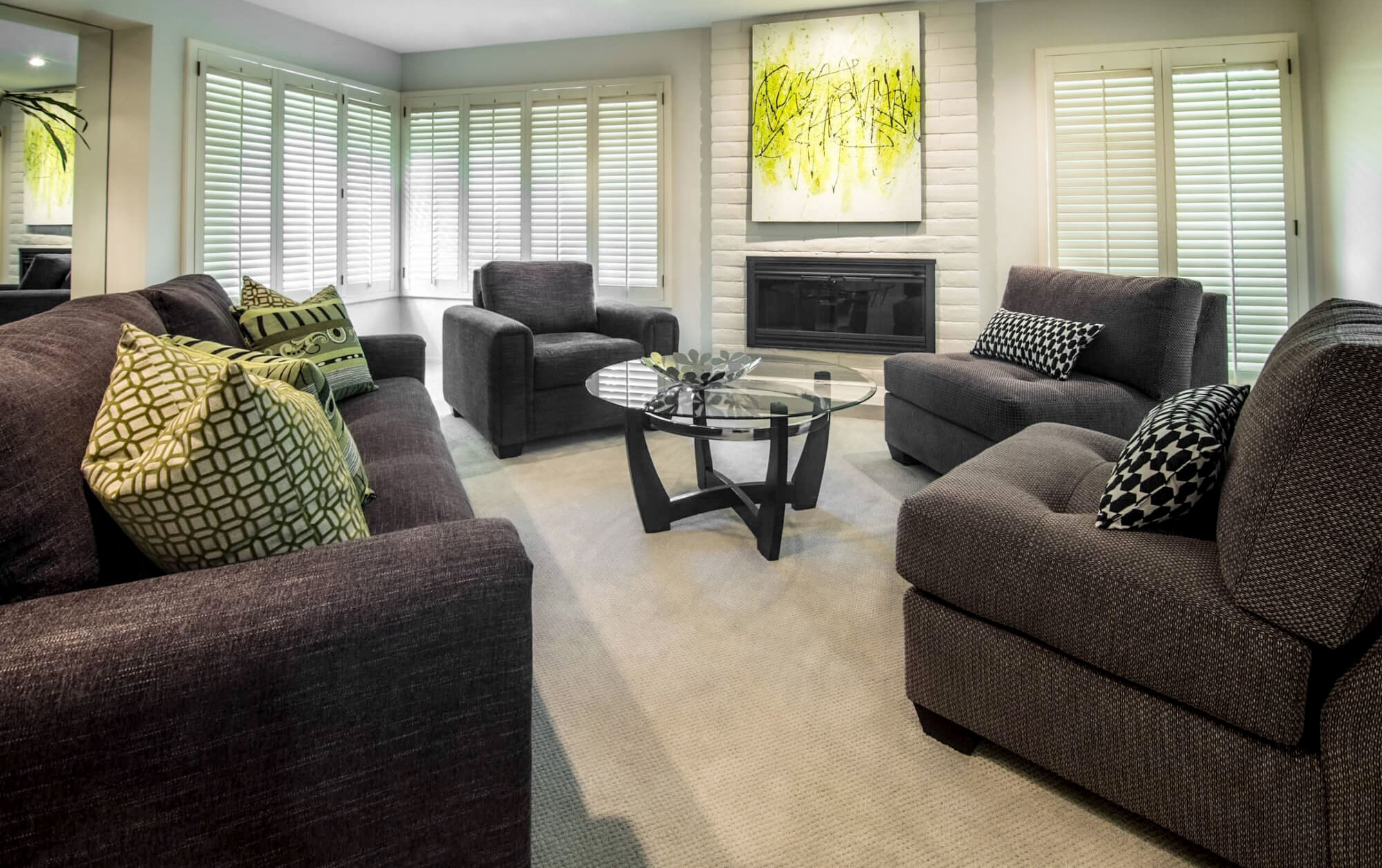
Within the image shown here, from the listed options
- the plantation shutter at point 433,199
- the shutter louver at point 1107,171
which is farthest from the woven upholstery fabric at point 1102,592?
the plantation shutter at point 433,199

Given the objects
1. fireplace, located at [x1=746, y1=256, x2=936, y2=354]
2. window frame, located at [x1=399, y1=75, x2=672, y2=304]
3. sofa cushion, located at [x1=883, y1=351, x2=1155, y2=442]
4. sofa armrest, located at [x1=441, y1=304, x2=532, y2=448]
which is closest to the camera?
sofa cushion, located at [x1=883, y1=351, x2=1155, y2=442]

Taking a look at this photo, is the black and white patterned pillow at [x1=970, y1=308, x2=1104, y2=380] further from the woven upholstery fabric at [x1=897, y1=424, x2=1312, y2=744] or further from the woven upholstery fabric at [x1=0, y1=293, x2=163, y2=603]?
the woven upholstery fabric at [x1=0, y1=293, x2=163, y2=603]

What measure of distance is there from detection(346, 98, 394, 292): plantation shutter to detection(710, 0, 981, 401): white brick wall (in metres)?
2.53

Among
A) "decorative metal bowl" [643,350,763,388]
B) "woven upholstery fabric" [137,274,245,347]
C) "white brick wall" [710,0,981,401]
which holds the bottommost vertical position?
"decorative metal bowl" [643,350,763,388]

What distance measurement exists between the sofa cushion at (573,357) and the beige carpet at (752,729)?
1.16 meters

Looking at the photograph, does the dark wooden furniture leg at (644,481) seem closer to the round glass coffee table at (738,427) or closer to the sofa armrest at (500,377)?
A: the round glass coffee table at (738,427)

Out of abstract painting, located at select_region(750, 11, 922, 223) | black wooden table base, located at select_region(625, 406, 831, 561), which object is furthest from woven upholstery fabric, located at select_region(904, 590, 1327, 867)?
abstract painting, located at select_region(750, 11, 922, 223)

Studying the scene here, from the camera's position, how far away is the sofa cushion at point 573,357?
3768mm

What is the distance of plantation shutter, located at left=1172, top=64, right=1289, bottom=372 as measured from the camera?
4316 mm

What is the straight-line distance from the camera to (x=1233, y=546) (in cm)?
117

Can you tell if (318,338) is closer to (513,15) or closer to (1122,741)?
(1122,741)

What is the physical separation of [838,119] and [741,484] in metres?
2.96

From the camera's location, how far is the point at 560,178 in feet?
18.6

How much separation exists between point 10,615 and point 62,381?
Result: 0.40 m
